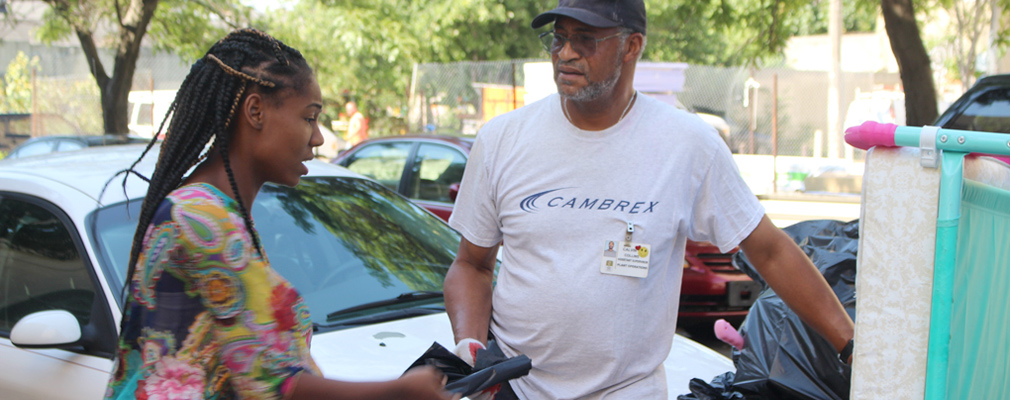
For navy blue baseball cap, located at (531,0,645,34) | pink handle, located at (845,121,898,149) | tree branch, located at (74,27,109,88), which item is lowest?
pink handle, located at (845,121,898,149)

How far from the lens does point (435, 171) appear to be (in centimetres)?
749

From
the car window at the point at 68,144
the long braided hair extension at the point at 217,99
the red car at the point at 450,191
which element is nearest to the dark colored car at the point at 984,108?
the red car at the point at 450,191

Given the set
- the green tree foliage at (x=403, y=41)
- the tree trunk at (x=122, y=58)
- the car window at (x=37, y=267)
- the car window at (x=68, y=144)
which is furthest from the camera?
the green tree foliage at (x=403, y=41)

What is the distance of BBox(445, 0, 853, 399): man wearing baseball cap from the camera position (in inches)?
83.3

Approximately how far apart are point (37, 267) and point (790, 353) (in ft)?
8.76

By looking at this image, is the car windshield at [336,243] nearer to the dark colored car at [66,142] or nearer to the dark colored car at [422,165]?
the dark colored car at [422,165]

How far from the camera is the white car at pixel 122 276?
8.96 feet

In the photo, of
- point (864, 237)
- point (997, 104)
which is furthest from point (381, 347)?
point (997, 104)

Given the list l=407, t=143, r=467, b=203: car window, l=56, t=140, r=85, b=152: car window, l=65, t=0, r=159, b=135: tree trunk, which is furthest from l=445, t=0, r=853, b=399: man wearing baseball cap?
l=65, t=0, r=159, b=135: tree trunk

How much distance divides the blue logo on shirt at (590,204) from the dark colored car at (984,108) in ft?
8.97

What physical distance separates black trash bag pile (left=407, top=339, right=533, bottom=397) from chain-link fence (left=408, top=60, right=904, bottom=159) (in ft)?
46.1

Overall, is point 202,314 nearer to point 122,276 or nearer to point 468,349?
point 468,349

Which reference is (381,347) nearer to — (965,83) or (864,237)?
(864,237)

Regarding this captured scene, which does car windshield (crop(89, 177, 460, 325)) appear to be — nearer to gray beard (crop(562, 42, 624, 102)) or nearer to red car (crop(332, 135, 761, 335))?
gray beard (crop(562, 42, 624, 102))
